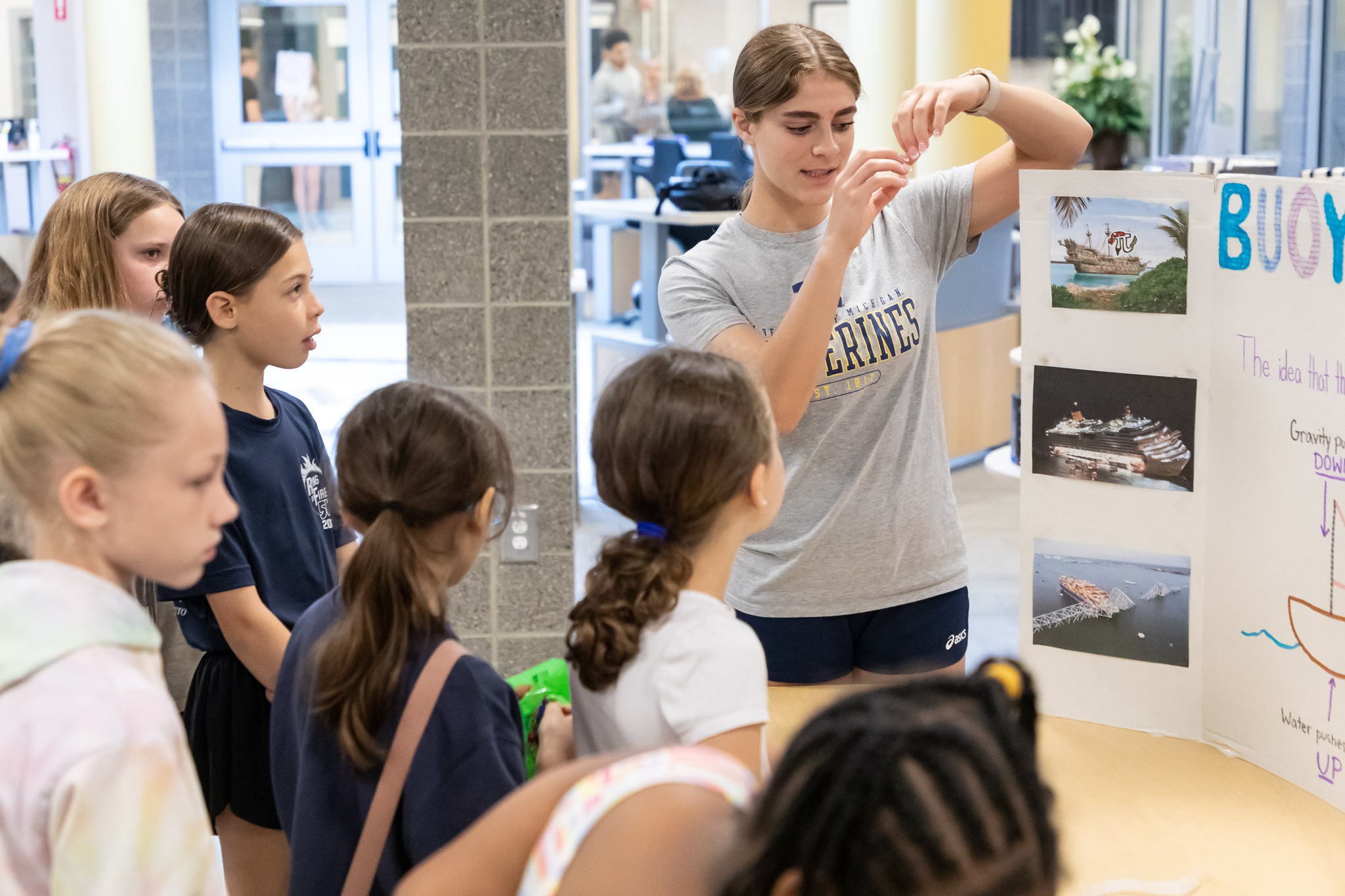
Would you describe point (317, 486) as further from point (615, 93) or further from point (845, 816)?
point (615, 93)

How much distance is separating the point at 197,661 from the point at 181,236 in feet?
1.88

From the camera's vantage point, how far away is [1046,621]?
5.34ft

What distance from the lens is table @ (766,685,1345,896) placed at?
4.15ft

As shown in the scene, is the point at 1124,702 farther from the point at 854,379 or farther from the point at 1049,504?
the point at 854,379

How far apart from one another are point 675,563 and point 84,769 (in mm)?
498

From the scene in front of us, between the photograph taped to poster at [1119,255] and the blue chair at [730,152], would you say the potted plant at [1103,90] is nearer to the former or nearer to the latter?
the blue chair at [730,152]

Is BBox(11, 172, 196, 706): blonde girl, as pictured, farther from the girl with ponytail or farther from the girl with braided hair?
the girl with braided hair

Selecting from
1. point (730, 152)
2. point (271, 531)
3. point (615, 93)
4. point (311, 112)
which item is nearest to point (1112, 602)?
point (271, 531)

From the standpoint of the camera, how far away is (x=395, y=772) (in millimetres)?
1074

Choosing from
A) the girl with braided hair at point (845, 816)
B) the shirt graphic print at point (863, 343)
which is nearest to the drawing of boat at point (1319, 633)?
the shirt graphic print at point (863, 343)

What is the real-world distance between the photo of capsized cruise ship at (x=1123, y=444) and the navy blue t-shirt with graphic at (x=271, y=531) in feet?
3.04

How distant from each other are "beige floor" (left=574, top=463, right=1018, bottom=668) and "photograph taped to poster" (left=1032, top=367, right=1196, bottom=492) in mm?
2085

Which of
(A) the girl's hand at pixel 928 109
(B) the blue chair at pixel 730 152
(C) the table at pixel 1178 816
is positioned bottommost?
(C) the table at pixel 1178 816

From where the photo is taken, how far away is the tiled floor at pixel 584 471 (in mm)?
4215
